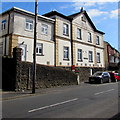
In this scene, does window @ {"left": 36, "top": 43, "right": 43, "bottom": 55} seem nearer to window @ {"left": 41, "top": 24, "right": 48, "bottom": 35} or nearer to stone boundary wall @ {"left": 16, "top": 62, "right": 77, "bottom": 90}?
window @ {"left": 41, "top": 24, "right": 48, "bottom": 35}

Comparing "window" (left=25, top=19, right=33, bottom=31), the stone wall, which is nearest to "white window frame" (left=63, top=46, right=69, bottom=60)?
"window" (left=25, top=19, right=33, bottom=31)

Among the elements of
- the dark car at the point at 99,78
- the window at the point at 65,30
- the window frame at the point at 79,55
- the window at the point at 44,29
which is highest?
the window at the point at 65,30

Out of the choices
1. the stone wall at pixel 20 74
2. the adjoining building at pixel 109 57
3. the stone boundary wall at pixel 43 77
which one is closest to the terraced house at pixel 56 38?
the stone boundary wall at pixel 43 77

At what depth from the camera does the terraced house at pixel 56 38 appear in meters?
19.3

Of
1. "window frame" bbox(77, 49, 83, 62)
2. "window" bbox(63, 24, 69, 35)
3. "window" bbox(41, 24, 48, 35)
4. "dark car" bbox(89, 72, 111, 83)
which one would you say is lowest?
"dark car" bbox(89, 72, 111, 83)

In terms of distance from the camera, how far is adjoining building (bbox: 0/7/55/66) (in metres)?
18.9

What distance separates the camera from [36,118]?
5.80 m

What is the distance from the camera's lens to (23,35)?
19672 mm

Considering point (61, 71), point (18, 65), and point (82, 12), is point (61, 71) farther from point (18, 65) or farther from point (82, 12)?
point (82, 12)

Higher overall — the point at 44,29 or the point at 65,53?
the point at 44,29

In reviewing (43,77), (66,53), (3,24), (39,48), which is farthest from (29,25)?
(43,77)

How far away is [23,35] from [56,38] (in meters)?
5.83

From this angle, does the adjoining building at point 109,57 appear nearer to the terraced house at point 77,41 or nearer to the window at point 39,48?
the terraced house at point 77,41

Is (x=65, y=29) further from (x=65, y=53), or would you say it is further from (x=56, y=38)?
(x=65, y=53)
